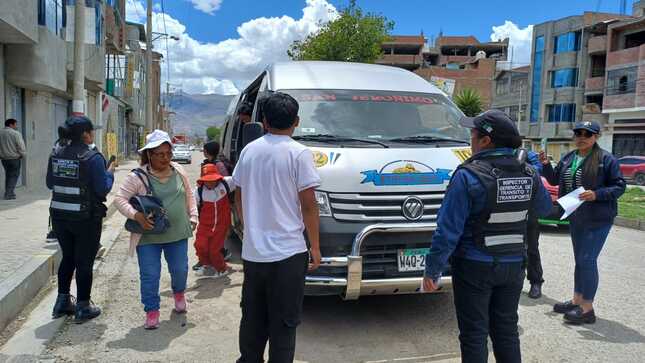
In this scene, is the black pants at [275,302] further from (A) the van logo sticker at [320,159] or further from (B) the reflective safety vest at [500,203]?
(A) the van logo sticker at [320,159]

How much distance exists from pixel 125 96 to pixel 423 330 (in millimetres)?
36897

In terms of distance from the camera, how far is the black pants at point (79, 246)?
14.3 feet

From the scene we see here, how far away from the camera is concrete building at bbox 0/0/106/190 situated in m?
11.1

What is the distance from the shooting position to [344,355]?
13.1 feet

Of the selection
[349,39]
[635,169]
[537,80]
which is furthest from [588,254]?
[537,80]

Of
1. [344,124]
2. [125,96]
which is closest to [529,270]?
[344,124]

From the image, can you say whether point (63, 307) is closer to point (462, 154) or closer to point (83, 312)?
point (83, 312)

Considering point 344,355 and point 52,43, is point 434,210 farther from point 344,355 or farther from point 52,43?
point 52,43

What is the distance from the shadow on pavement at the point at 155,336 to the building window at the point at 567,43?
4857cm

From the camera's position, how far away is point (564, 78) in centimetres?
4597

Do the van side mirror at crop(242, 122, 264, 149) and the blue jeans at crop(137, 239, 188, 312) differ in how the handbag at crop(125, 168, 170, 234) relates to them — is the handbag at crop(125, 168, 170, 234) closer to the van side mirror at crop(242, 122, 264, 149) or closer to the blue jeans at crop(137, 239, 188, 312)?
the blue jeans at crop(137, 239, 188, 312)

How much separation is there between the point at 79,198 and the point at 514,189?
3.33 metres

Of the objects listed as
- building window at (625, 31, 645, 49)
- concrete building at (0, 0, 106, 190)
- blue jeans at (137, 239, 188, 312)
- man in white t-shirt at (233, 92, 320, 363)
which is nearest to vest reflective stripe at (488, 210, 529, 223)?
man in white t-shirt at (233, 92, 320, 363)

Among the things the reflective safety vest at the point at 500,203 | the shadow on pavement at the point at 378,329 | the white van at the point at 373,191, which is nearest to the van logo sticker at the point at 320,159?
the white van at the point at 373,191
